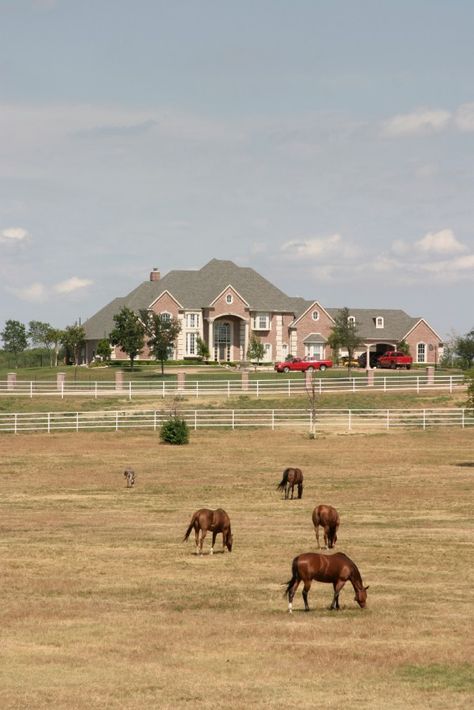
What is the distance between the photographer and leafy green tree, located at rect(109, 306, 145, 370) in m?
101

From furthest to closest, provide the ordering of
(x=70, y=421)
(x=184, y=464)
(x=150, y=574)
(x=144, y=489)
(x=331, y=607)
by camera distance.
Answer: (x=70, y=421), (x=184, y=464), (x=144, y=489), (x=150, y=574), (x=331, y=607)

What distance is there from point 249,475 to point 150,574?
21.8m

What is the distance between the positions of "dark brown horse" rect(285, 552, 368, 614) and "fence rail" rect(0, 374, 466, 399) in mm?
53008

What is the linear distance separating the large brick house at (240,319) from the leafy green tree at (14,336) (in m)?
33.3

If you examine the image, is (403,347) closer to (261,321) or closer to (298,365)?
(261,321)

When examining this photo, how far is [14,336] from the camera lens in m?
153

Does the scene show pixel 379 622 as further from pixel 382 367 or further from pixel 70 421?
pixel 382 367

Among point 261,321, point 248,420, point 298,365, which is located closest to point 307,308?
point 261,321

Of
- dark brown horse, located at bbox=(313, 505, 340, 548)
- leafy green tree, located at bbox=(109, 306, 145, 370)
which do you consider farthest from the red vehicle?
dark brown horse, located at bbox=(313, 505, 340, 548)

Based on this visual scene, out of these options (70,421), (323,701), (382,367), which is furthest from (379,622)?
(382,367)

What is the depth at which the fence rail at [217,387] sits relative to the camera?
2921 inches

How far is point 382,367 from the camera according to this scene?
108000mm

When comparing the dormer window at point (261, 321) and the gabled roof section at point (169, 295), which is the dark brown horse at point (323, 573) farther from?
the dormer window at point (261, 321)

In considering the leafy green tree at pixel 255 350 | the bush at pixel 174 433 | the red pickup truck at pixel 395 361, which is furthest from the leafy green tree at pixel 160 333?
the bush at pixel 174 433
